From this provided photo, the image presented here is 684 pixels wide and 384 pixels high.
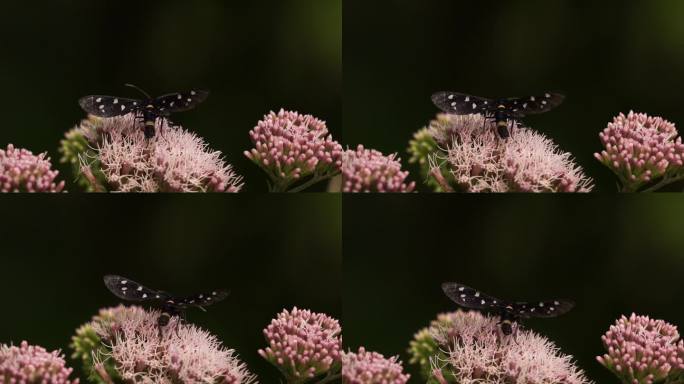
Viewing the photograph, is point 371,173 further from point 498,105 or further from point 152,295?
point 152,295

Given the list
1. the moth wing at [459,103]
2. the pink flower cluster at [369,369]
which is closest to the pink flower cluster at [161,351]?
the pink flower cluster at [369,369]

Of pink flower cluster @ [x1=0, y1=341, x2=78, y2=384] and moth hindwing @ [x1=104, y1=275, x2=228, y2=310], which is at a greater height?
moth hindwing @ [x1=104, y1=275, x2=228, y2=310]

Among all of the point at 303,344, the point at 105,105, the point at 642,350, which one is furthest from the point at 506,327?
the point at 105,105

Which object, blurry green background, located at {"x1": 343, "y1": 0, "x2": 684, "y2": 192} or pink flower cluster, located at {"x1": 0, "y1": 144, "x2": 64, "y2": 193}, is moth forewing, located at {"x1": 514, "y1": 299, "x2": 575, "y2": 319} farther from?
pink flower cluster, located at {"x1": 0, "y1": 144, "x2": 64, "y2": 193}

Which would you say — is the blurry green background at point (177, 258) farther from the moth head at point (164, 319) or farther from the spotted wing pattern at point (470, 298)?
the spotted wing pattern at point (470, 298)

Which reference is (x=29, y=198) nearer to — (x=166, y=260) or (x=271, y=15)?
(x=166, y=260)

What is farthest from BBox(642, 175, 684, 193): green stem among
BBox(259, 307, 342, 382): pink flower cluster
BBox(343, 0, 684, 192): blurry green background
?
BBox(259, 307, 342, 382): pink flower cluster
